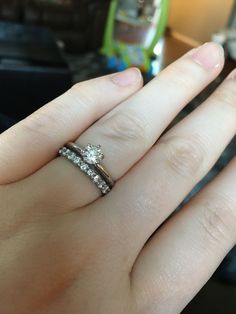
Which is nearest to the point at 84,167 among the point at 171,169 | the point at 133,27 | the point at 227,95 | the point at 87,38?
the point at 171,169

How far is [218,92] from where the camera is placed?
54cm

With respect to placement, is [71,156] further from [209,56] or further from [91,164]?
[209,56]

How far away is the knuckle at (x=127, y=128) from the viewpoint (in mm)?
505

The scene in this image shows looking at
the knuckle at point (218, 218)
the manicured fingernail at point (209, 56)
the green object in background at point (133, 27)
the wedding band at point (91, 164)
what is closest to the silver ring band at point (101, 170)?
the wedding band at point (91, 164)

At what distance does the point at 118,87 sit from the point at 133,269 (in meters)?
0.25

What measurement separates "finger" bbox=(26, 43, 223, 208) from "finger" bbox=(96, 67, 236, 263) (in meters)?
0.02

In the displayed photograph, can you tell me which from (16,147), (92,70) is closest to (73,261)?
(16,147)

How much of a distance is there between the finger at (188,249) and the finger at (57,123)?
0.17 meters

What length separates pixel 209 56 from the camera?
543 mm

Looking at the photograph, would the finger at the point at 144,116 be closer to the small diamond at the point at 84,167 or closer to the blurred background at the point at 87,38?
the small diamond at the point at 84,167

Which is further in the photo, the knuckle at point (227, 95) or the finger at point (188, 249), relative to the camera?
the knuckle at point (227, 95)

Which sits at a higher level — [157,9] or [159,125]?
[159,125]

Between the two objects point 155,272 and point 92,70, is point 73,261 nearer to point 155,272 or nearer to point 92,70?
point 155,272

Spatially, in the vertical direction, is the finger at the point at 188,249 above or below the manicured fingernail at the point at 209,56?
below
